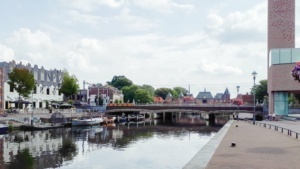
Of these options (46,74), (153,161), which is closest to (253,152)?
(153,161)

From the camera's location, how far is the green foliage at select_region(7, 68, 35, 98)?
3216 inches

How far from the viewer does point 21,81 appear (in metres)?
82.0

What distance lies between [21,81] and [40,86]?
19852 mm

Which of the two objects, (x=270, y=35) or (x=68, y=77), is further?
(x=68, y=77)

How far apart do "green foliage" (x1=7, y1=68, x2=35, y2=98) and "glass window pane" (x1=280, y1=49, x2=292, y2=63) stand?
177 feet

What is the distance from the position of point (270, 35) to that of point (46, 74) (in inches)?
2417

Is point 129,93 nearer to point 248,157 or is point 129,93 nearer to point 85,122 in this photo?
point 85,122

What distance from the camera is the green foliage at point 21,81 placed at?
81.7 m

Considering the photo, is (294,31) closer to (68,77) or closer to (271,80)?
(271,80)

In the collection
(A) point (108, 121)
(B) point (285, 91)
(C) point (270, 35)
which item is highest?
(C) point (270, 35)

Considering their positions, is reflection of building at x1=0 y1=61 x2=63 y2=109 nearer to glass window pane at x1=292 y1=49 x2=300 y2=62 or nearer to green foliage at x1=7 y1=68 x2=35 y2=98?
green foliage at x1=7 y1=68 x2=35 y2=98

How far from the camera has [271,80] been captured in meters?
80.5

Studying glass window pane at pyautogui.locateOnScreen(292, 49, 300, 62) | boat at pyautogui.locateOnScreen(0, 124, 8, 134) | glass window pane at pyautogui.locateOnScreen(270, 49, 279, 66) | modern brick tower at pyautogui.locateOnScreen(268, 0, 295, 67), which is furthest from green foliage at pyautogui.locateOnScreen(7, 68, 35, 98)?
glass window pane at pyautogui.locateOnScreen(292, 49, 300, 62)

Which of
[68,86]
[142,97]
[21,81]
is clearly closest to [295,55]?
[21,81]
